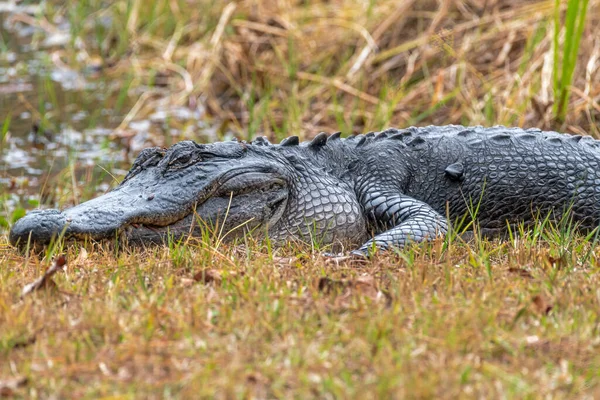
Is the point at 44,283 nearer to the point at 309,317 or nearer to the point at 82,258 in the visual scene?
the point at 82,258

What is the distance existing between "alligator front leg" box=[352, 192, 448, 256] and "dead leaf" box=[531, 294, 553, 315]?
35.4 inches

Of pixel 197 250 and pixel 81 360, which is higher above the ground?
pixel 81 360

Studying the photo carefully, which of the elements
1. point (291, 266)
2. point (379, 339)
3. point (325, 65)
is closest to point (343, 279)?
point (291, 266)

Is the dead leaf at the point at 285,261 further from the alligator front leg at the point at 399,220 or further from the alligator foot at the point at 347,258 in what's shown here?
the alligator front leg at the point at 399,220

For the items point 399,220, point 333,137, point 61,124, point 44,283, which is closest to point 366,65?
point 61,124

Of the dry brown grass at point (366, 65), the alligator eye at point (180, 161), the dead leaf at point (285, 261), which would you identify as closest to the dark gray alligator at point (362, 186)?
the alligator eye at point (180, 161)

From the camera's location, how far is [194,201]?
13.1 feet

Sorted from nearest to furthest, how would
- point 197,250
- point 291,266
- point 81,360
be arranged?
point 81,360 → point 291,266 → point 197,250

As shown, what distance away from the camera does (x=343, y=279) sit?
125 inches

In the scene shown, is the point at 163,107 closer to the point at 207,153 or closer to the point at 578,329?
the point at 207,153

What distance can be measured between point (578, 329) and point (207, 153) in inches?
81.9

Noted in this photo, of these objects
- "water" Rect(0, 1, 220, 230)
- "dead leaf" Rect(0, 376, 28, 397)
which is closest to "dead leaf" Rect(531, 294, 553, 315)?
"dead leaf" Rect(0, 376, 28, 397)

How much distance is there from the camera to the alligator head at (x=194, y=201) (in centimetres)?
367

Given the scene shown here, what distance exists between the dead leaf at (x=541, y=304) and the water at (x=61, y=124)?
3.13 metres
